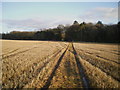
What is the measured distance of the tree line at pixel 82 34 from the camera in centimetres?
5892

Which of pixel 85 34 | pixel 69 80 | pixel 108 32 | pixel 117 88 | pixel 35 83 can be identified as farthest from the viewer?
pixel 85 34

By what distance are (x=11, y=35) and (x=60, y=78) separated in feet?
363

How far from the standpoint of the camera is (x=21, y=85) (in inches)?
207

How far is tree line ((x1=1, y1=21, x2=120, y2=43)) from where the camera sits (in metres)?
58.9

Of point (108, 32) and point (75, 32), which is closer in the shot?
point (108, 32)

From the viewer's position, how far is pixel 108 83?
5441 mm

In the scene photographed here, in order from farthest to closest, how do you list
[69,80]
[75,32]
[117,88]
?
[75,32]
[69,80]
[117,88]

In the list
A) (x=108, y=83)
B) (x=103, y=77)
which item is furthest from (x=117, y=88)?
(x=103, y=77)

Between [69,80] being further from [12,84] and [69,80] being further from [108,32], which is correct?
[108,32]

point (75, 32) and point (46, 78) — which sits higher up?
point (75, 32)

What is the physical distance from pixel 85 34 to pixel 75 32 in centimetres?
953

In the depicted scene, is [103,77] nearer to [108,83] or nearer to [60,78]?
[108,83]

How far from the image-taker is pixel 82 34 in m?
72.2

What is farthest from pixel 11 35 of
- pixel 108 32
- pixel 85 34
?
pixel 108 32
